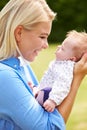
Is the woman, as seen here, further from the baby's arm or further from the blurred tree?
the blurred tree

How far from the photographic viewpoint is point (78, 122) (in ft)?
26.1

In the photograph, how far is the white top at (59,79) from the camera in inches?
127

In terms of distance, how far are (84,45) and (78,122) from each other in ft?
15.3

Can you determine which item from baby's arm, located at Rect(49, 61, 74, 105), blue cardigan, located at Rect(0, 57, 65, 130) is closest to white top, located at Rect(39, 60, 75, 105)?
baby's arm, located at Rect(49, 61, 74, 105)

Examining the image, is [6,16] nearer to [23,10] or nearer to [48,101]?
[23,10]

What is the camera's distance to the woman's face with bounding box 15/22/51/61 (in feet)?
10.6

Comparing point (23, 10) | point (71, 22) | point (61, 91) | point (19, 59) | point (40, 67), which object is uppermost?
point (23, 10)

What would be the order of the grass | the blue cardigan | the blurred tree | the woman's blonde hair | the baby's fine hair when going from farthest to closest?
the blurred tree < the grass < the baby's fine hair < the woman's blonde hair < the blue cardigan

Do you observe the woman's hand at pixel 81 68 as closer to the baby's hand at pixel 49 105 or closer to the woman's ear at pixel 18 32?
the baby's hand at pixel 49 105

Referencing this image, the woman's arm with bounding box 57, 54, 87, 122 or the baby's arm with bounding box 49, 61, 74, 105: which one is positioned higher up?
the baby's arm with bounding box 49, 61, 74, 105

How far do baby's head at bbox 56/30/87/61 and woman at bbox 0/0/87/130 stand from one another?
11cm

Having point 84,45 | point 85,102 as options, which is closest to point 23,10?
point 84,45

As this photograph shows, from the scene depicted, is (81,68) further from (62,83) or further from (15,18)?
(15,18)

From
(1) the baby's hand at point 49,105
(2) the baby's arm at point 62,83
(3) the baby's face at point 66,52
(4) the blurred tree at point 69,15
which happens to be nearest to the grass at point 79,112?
(3) the baby's face at point 66,52
